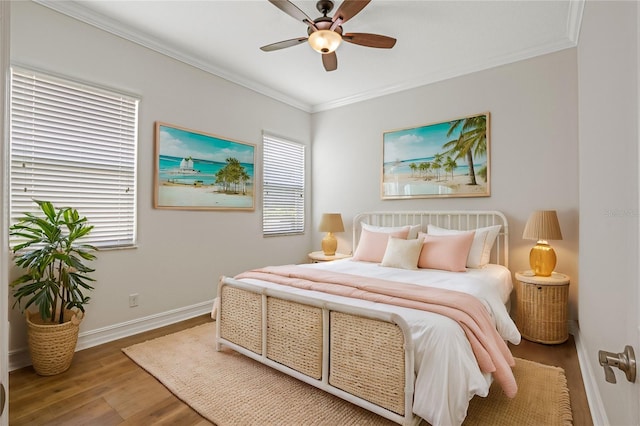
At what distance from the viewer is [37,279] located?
90.6 inches

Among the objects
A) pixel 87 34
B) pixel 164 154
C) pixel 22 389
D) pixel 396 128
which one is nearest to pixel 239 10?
pixel 87 34

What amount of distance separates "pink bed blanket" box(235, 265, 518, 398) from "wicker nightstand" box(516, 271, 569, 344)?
1.01 metres

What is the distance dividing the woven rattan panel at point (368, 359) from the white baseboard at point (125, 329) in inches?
83.5

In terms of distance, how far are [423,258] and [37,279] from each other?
3.16m

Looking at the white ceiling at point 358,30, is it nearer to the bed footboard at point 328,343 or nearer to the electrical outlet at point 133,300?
the bed footboard at point 328,343

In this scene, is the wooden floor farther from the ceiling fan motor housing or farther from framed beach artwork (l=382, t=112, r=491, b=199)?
the ceiling fan motor housing

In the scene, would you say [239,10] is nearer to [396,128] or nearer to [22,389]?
[396,128]

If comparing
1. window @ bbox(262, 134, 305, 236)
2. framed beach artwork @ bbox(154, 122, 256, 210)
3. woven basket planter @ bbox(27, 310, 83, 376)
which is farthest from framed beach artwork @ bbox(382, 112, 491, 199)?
woven basket planter @ bbox(27, 310, 83, 376)

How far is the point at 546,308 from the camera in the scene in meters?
2.89

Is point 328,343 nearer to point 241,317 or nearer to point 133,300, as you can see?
point 241,317

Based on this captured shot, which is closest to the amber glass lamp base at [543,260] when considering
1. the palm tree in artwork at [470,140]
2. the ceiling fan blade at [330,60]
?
the palm tree in artwork at [470,140]

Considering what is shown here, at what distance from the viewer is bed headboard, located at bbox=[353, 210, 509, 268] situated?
3.48 m

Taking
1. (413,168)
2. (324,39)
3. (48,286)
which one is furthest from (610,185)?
(48,286)

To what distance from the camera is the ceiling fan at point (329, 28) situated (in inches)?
88.1
